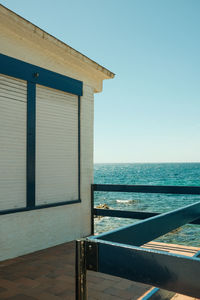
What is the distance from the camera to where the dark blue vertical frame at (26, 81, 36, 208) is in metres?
5.36

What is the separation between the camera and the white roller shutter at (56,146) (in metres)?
5.66

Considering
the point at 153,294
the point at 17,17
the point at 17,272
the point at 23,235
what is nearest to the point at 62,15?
the point at 17,17

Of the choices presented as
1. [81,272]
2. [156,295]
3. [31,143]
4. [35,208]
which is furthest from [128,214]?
[81,272]

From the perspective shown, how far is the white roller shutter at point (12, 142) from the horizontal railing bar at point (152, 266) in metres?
4.00

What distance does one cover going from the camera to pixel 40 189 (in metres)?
5.64

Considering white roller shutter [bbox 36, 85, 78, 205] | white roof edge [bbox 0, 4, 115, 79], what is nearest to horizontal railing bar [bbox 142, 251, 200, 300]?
white roller shutter [bbox 36, 85, 78, 205]

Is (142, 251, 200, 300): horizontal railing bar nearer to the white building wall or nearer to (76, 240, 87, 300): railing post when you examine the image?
(76, 240, 87, 300): railing post

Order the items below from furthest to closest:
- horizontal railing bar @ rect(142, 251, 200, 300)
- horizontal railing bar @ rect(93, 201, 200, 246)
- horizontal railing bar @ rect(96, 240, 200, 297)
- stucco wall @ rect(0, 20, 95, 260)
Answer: stucco wall @ rect(0, 20, 95, 260) < horizontal railing bar @ rect(142, 251, 200, 300) < horizontal railing bar @ rect(93, 201, 200, 246) < horizontal railing bar @ rect(96, 240, 200, 297)

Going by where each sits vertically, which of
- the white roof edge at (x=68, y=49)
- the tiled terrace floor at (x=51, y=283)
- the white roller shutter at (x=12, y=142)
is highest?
the white roof edge at (x=68, y=49)

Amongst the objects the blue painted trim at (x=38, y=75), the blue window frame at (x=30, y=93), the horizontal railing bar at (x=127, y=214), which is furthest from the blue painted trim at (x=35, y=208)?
the blue painted trim at (x=38, y=75)

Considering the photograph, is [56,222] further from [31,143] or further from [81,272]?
[81,272]

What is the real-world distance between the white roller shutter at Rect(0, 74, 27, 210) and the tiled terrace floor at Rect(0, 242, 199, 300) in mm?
1042

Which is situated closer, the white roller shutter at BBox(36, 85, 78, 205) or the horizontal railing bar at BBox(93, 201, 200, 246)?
the horizontal railing bar at BBox(93, 201, 200, 246)

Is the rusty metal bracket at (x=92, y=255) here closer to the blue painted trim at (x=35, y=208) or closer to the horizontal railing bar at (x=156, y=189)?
the blue painted trim at (x=35, y=208)
